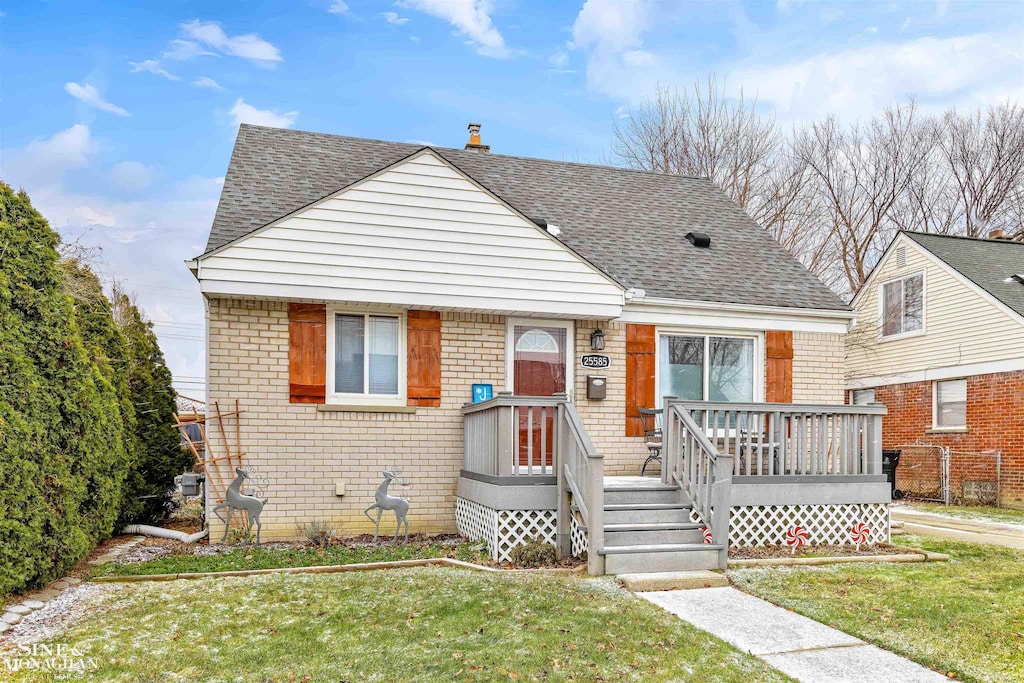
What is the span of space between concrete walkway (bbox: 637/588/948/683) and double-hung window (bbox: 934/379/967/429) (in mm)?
12973

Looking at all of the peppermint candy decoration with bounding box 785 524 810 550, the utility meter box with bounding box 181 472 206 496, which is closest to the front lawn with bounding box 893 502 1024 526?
the peppermint candy decoration with bounding box 785 524 810 550

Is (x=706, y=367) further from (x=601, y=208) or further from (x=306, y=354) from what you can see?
(x=306, y=354)

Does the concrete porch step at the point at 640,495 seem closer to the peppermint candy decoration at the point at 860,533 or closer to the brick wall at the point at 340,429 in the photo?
the brick wall at the point at 340,429

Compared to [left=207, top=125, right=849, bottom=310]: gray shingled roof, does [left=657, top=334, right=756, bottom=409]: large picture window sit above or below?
below

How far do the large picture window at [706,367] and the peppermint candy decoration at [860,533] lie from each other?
2.47 m

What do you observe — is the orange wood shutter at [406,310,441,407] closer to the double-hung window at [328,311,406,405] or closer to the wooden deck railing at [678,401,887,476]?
the double-hung window at [328,311,406,405]

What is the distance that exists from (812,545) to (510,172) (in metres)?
8.13

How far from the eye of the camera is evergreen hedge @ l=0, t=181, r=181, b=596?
6.07 m

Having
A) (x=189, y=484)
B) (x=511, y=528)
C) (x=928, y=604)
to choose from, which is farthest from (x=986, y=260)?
(x=189, y=484)

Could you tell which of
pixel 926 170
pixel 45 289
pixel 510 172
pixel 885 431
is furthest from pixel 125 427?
pixel 926 170

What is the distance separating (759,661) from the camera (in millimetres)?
5012

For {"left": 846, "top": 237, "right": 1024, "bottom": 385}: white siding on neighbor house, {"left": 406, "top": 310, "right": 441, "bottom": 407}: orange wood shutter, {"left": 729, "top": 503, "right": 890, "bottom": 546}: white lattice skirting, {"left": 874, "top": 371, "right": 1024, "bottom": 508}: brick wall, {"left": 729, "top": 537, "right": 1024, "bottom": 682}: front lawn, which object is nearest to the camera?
{"left": 729, "top": 537, "right": 1024, "bottom": 682}: front lawn

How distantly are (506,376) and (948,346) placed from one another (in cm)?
1233

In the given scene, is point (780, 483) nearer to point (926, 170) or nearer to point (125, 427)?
point (125, 427)
